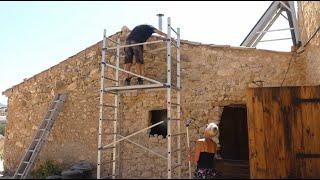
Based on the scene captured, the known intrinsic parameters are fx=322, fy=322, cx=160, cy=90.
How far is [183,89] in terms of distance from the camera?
25.6 feet

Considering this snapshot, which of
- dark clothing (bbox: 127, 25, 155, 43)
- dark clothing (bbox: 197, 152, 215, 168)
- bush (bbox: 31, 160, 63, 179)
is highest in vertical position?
dark clothing (bbox: 127, 25, 155, 43)

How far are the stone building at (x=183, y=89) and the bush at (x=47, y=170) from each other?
0.61 ft

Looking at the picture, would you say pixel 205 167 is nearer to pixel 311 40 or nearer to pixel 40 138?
pixel 311 40

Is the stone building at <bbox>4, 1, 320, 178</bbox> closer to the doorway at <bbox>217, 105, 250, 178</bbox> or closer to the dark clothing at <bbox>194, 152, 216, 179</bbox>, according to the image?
the dark clothing at <bbox>194, 152, 216, 179</bbox>

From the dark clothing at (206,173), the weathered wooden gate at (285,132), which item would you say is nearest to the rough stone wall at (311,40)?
the weathered wooden gate at (285,132)

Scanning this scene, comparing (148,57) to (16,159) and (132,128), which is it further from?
(16,159)

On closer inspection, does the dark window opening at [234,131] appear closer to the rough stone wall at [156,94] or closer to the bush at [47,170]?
the rough stone wall at [156,94]

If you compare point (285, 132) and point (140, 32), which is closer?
point (285, 132)

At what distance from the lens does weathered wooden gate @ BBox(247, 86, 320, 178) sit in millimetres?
5266

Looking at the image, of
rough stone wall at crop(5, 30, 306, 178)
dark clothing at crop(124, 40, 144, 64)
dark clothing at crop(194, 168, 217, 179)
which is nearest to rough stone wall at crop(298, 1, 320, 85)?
rough stone wall at crop(5, 30, 306, 178)

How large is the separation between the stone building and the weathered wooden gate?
168 centimetres

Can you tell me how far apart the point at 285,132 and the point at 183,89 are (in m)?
2.97

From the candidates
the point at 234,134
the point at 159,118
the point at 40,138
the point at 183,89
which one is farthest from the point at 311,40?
the point at 40,138

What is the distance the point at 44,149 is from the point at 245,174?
5583 millimetres
